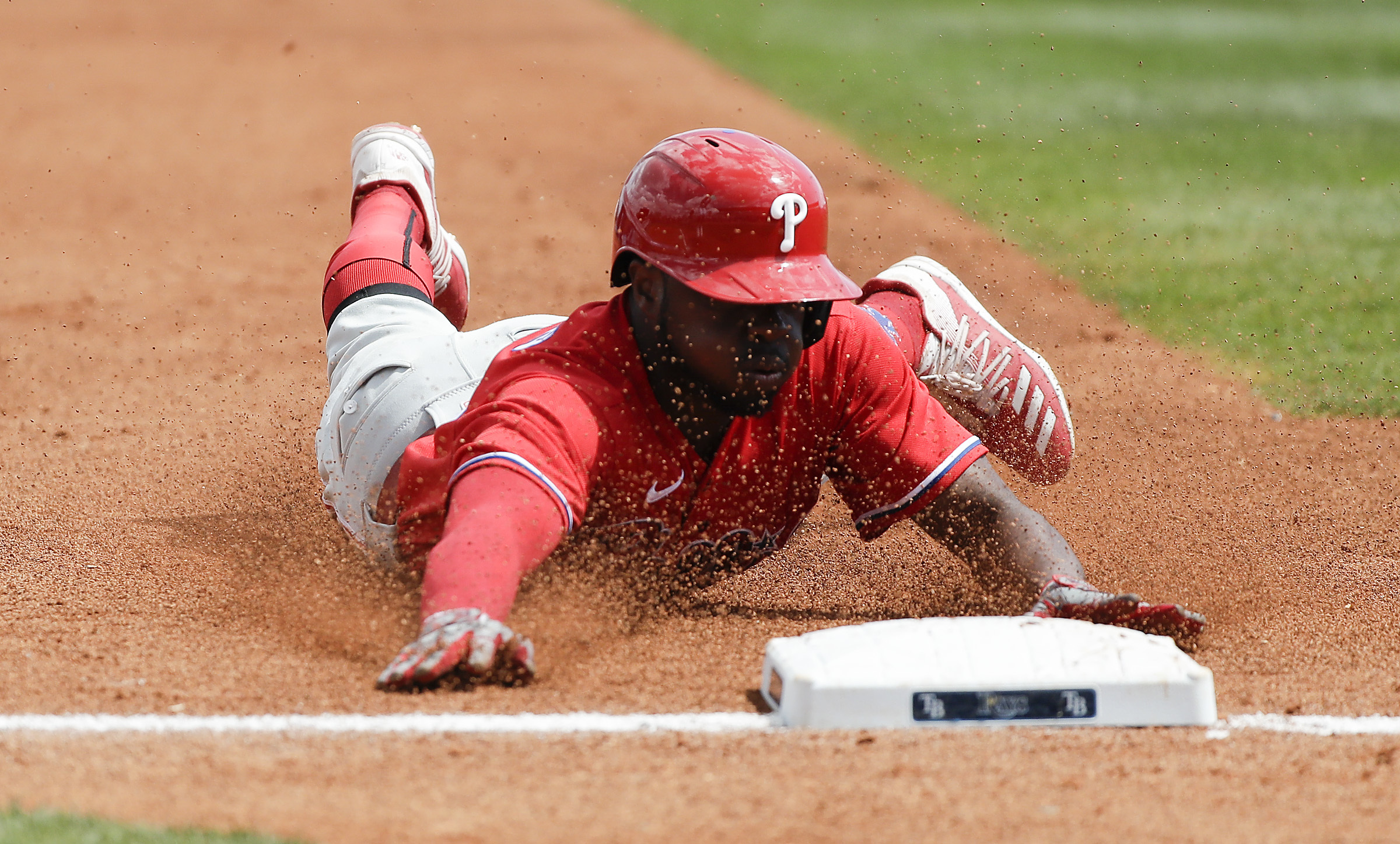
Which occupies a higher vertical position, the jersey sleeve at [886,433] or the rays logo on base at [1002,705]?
the jersey sleeve at [886,433]

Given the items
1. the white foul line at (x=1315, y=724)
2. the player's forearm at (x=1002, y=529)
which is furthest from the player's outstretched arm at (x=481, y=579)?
the white foul line at (x=1315, y=724)

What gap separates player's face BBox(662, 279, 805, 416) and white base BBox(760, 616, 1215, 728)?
493 mm

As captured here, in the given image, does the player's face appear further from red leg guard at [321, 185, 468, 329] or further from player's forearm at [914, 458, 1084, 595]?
red leg guard at [321, 185, 468, 329]

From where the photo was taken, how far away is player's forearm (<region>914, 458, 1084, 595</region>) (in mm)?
3039

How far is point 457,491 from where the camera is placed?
2.70 m

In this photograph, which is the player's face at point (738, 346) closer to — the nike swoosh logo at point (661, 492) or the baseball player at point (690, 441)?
the baseball player at point (690, 441)

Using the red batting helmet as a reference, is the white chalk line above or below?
below

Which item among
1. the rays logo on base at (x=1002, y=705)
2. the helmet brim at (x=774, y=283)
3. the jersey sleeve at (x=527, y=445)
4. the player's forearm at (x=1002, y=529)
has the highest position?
the helmet brim at (x=774, y=283)

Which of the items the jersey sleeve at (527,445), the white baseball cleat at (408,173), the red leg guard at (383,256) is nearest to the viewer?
the jersey sleeve at (527,445)

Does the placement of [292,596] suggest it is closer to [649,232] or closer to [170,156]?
[649,232]

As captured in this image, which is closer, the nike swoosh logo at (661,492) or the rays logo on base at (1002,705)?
the rays logo on base at (1002,705)

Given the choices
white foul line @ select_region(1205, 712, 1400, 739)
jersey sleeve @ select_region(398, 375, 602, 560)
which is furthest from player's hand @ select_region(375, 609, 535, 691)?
white foul line @ select_region(1205, 712, 1400, 739)

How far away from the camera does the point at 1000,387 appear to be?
376cm

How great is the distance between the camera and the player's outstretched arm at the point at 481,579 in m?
2.49
